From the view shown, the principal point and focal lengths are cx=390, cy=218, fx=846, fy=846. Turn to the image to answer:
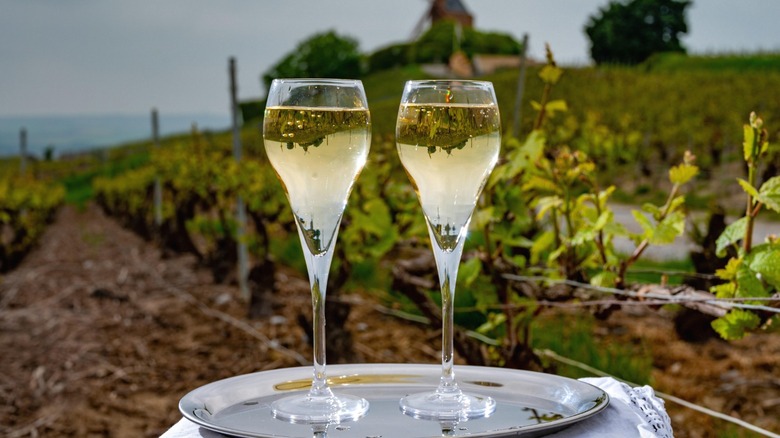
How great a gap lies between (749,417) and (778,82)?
21537mm

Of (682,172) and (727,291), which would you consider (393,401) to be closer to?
(727,291)

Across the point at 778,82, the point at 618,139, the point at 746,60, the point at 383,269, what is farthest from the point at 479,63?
the point at 383,269

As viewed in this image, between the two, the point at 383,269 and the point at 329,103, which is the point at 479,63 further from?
the point at 329,103

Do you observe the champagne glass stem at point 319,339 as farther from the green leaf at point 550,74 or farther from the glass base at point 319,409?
the green leaf at point 550,74

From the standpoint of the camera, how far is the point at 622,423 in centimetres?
145

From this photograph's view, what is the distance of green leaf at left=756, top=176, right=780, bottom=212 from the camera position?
2119 millimetres

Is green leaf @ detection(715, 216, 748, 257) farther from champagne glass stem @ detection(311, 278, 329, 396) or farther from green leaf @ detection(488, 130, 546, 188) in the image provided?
champagne glass stem @ detection(311, 278, 329, 396)

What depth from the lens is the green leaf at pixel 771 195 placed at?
2.12m

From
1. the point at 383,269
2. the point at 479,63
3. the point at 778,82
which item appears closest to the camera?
the point at 383,269

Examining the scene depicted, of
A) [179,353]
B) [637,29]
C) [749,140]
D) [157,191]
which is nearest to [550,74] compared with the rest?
[749,140]

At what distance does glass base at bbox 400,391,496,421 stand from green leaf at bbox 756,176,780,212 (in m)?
0.95

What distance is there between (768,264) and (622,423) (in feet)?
3.06

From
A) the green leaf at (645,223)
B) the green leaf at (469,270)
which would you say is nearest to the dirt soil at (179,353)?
the green leaf at (469,270)

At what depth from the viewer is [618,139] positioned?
49.7ft
